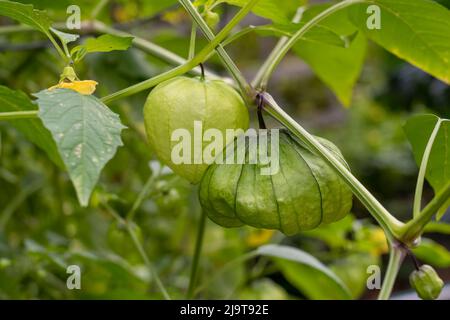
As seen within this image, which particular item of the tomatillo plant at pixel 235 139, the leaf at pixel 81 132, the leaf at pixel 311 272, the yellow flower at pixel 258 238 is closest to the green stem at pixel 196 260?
the leaf at pixel 311 272

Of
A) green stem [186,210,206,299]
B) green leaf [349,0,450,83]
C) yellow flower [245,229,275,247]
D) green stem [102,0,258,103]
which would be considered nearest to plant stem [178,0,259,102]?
green stem [102,0,258,103]

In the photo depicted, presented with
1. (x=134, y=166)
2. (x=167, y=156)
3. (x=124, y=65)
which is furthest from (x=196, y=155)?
(x=134, y=166)

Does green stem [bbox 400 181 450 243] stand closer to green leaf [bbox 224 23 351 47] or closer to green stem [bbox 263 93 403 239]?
green stem [bbox 263 93 403 239]

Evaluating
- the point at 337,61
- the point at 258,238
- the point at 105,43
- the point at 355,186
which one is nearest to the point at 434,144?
the point at 355,186

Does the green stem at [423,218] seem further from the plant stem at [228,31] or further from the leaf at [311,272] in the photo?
the leaf at [311,272]

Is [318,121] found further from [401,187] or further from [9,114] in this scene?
[9,114]

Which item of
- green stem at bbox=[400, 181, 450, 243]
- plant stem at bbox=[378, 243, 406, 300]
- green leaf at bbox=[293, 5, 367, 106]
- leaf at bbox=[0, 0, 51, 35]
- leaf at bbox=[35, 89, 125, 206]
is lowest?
plant stem at bbox=[378, 243, 406, 300]
